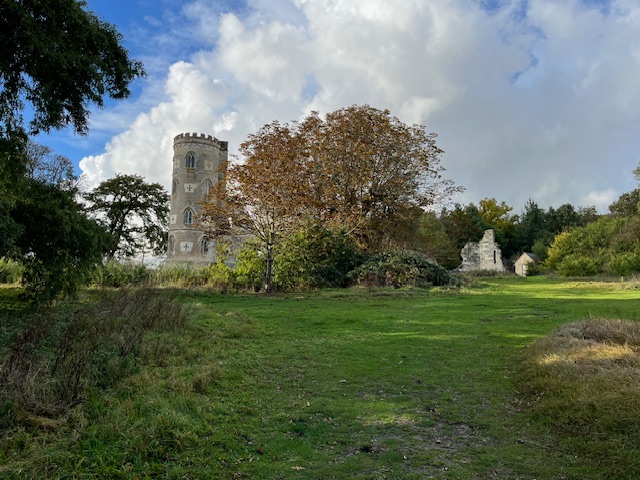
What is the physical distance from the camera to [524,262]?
50062 mm

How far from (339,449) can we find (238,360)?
295 cm

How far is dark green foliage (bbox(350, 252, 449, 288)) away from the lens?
19.8 metres

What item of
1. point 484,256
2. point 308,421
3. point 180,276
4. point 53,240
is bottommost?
point 308,421

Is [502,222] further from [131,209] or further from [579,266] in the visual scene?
[131,209]

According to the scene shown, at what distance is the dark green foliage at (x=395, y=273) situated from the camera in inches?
779

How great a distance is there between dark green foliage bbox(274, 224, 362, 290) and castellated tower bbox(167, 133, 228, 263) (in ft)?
80.9

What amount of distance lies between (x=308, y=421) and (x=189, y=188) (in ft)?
143

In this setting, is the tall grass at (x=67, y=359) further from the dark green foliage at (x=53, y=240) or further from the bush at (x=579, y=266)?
the bush at (x=579, y=266)

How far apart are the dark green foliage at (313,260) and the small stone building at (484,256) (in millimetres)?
25925

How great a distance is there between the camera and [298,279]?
63.2 ft

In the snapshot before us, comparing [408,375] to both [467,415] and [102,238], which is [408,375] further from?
[102,238]

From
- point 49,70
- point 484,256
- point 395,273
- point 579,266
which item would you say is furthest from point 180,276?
point 484,256

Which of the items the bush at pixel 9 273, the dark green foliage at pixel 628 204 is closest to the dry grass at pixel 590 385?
the bush at pixel 9 273

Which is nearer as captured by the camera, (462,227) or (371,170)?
(371,170)
